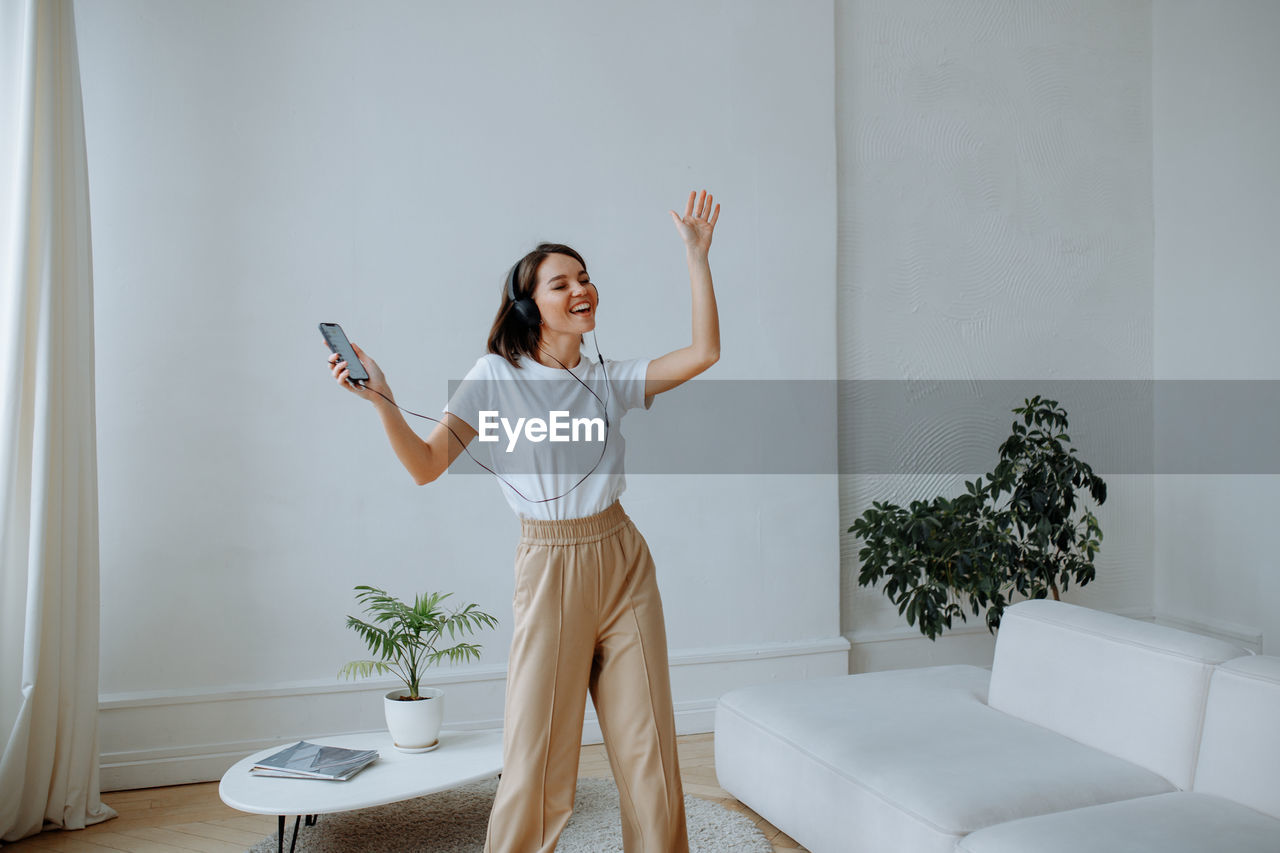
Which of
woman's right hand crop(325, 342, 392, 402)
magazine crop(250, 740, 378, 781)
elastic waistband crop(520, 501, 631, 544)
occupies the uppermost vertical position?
woman's right hand crop(325, 342, 392, 402)

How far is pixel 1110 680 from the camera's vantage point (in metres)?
2.22

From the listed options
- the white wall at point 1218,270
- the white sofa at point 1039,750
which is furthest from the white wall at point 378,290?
the white wall at point 1218,270

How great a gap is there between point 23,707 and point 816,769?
2083mm

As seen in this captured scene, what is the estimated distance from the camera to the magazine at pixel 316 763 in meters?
2.36

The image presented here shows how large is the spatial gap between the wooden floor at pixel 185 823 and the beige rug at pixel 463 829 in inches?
3.6

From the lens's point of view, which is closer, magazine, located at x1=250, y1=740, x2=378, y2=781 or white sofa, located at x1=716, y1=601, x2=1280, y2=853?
white sofa, located at x1=716, y1=601, x2=1280, y2=853

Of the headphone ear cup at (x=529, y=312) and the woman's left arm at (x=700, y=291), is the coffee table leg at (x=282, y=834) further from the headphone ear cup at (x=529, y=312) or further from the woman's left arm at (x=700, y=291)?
the woman's left arm at (x=700, y=291)

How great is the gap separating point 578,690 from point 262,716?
70.8 inches

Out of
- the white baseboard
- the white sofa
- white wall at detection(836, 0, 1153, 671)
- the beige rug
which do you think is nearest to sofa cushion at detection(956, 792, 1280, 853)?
the white sofa

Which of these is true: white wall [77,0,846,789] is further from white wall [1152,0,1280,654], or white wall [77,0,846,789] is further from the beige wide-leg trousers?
white wall [1152,0,1280,654]

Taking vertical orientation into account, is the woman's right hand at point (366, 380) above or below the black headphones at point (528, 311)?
below

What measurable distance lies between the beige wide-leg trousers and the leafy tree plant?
1.78 meters

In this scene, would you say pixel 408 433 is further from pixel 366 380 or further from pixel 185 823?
pixel 185 823

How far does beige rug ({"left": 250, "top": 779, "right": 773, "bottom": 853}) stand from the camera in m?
2.51
